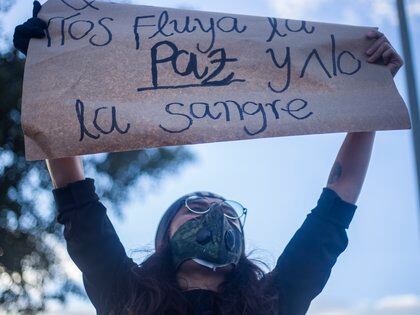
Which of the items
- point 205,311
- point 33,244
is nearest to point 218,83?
point 205,311

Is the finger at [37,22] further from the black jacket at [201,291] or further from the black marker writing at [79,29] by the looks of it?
the black jacket at [201,291]

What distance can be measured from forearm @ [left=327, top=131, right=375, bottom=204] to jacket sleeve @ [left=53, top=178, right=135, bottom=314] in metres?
0.91

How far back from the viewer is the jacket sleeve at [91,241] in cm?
286

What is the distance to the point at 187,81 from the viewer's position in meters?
3.04

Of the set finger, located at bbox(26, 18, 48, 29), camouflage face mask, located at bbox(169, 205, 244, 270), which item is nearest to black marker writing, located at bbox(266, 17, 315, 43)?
camouflage face mask, located at bbox(169, 205, 244, 270)

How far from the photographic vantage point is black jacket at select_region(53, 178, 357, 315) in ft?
9.41

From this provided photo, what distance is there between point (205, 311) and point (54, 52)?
3.66ft

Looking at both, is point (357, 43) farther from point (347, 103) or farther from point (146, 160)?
point (146, 160)

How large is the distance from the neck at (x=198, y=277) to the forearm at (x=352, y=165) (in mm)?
599

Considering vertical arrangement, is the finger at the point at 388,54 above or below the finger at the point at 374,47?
below

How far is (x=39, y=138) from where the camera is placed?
9.31 feet

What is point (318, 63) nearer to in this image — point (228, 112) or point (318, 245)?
point (228, 112)

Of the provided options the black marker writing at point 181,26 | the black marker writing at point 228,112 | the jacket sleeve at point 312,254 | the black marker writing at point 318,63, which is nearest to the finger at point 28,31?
the black marker writing at point 181,26

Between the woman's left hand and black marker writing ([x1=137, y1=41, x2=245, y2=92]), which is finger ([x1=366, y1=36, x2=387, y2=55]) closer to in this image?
the woman's left hand
